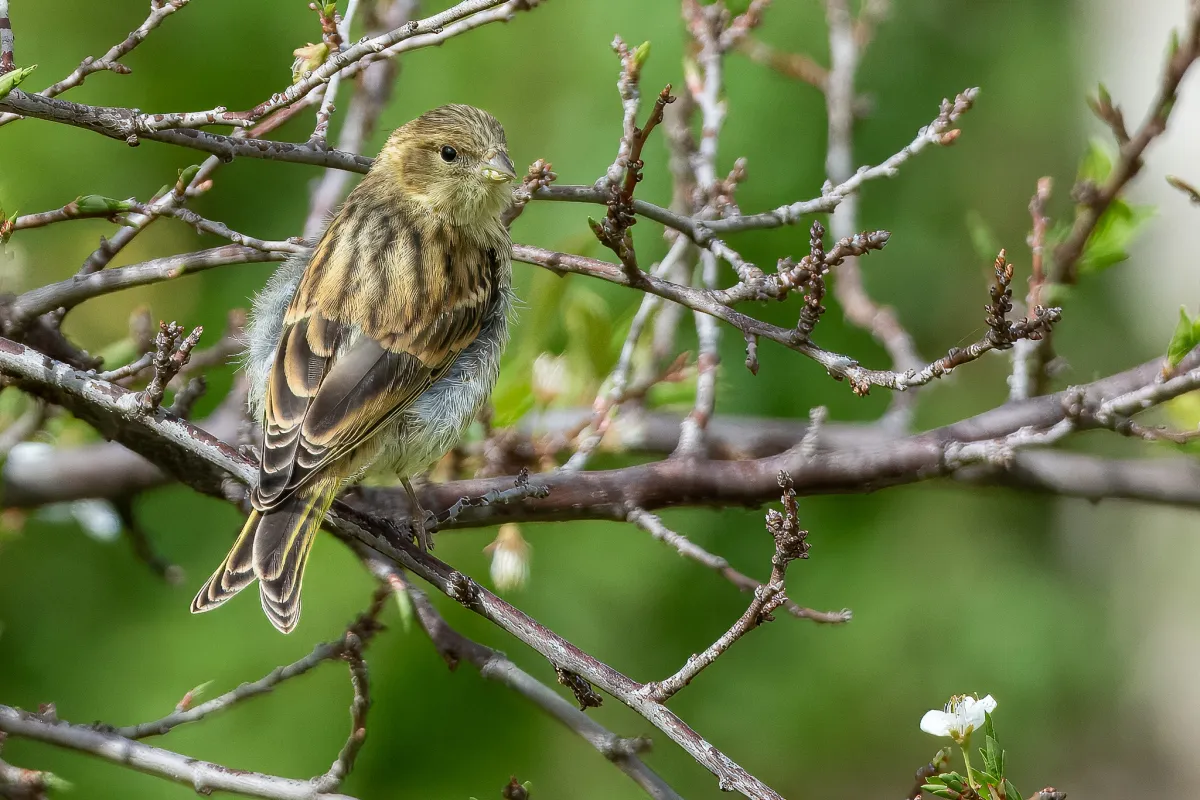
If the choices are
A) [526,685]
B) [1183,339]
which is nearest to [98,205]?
[526,685]

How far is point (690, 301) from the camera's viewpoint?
262cm

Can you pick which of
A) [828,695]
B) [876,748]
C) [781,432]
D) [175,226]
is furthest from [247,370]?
[876,748]

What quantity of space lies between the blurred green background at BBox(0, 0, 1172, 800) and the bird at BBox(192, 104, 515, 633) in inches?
12.8

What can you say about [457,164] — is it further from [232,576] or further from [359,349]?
[232,576]

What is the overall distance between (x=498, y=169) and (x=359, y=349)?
2.40 feet

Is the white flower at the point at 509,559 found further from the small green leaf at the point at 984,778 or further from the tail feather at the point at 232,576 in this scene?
the small green leaf at the point at 984,778

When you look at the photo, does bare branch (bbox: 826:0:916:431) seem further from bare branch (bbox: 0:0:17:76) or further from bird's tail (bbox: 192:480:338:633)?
bare branch (bbox: 0:0:17:76)

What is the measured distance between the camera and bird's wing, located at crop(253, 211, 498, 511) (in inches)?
131

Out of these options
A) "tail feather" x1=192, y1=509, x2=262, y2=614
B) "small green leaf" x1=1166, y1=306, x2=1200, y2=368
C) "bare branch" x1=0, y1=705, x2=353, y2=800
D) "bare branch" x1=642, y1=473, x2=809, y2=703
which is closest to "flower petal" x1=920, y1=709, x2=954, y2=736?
"bare branch" x1=642, y1=473, x2=809, y2=703

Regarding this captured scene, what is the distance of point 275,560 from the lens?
123 inches

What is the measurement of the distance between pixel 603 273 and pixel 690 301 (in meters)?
0.23

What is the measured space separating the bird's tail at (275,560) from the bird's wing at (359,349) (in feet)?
0.21

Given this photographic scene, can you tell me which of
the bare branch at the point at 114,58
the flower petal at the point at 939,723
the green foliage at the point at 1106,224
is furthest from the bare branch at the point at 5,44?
the green foliage at the point at 1106,224

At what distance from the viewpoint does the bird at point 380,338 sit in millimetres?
3182
